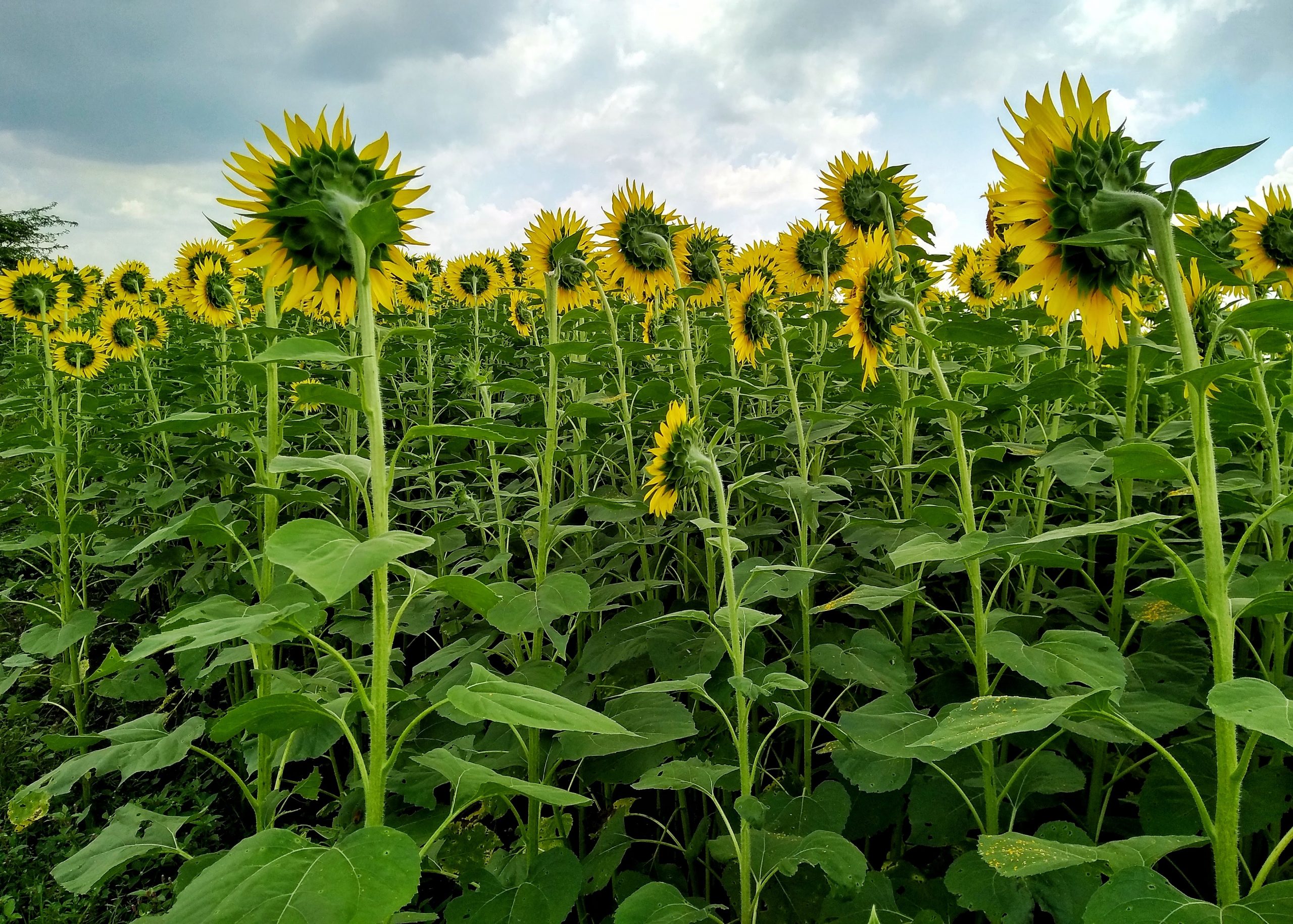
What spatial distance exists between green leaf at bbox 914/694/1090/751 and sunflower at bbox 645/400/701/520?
1013mm

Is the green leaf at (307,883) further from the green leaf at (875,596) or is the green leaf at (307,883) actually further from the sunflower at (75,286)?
the sunflower at (75,286)

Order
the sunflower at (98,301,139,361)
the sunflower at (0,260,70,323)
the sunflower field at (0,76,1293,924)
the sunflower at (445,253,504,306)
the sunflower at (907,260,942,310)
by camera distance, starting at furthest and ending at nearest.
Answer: the sunflower at (445,253,504,306)
the sunflower at (98,301,139,361)
the sunflower at (0,260,70,323)
the sunflower at (907,260,942,310)
the sunflower field at (0,76,1293,924)

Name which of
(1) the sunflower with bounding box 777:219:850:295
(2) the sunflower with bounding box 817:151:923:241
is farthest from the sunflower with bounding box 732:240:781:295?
(2) the sunflower with bounding box 817:151:923:241

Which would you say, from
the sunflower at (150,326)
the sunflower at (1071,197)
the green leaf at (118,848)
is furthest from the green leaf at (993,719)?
the sunflower at (150,326)

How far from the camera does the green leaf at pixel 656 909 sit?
1.26 meters

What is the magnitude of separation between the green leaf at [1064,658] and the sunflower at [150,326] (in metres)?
6.58

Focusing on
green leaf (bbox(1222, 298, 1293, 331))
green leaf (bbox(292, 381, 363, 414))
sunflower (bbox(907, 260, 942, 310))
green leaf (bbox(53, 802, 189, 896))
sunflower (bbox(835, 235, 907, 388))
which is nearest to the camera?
green leaf (bbox(1222, 298, 1293, 331))

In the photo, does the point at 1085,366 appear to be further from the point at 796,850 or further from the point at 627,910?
the point at 627,910

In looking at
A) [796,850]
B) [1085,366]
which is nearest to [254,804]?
[796,850]

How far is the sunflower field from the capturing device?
3.69ft

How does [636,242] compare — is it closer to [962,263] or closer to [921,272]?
[921,272]

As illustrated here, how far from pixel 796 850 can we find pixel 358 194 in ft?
5.02

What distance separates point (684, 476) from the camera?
6.77ft

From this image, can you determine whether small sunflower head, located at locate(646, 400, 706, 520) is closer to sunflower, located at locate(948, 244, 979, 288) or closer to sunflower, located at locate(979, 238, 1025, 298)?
sunflower, located at locate(979, 238, 1025, 298)
